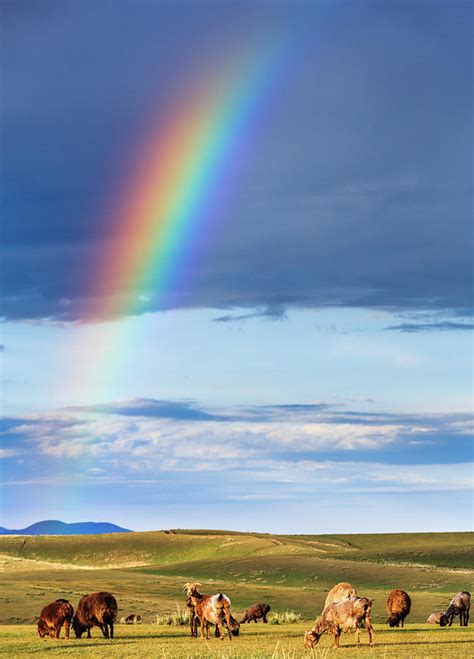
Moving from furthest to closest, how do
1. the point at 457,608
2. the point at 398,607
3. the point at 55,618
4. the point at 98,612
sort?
the point at 457,608
the point at 398,607
the point at 55,618
the point at 98,612

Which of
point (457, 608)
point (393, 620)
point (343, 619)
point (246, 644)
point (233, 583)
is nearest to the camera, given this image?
point (343, 619)

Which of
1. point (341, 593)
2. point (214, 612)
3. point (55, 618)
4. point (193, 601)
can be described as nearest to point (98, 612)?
point (55, 618)

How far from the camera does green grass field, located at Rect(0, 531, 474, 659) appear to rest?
105ft

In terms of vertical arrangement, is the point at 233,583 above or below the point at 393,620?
above

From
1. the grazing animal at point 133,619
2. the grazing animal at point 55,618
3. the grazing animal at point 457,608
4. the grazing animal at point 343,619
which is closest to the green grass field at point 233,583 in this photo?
the grazing animal at point 343,619

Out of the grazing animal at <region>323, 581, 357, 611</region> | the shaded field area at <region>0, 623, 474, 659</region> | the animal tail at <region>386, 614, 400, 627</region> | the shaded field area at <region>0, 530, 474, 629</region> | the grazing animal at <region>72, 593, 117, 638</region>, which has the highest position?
the shaded field area at <region>0, 530, 474, 629</region>

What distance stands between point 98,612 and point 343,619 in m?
9.37

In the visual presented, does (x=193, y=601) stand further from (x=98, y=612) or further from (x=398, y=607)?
(x=398, y=607)

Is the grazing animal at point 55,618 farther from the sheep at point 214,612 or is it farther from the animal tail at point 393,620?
the animal tail at point 393,620

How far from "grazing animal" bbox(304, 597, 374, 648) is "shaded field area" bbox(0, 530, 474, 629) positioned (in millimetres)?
21603

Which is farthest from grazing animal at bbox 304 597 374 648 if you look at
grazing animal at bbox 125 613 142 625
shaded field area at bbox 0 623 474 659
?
grazing animal at bbox 125 613 142 625

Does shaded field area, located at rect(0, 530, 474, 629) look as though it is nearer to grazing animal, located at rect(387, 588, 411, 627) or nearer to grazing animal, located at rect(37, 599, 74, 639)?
grazing animal, located at rect(387, 588, 411, 627)

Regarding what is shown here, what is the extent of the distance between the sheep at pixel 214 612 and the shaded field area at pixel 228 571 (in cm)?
1681

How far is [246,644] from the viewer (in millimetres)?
32250
